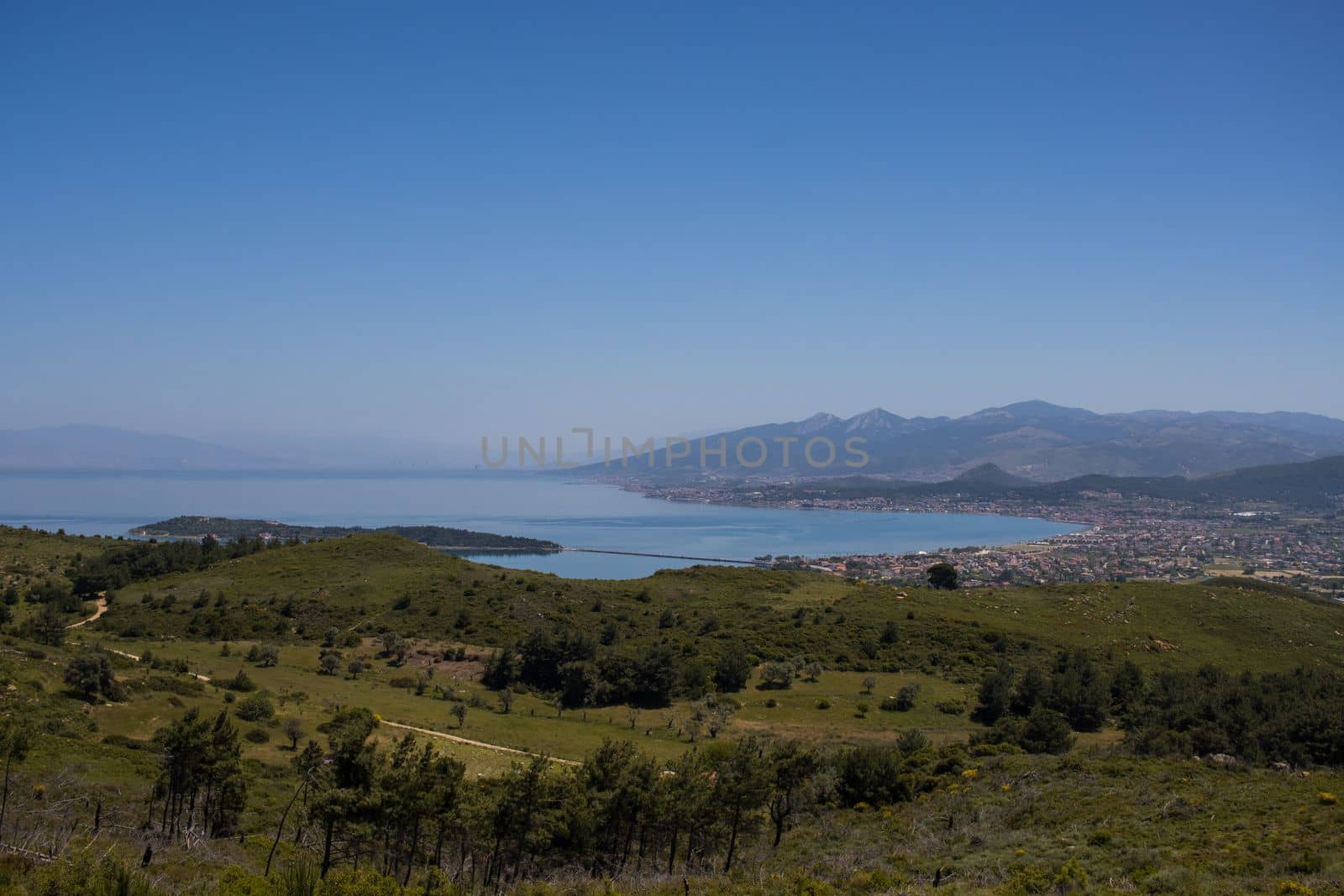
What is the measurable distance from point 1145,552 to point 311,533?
102642mm

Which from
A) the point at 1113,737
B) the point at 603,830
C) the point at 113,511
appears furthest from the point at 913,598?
the point at 113,511

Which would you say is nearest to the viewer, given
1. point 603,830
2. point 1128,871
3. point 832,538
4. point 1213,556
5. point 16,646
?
point 1128,871

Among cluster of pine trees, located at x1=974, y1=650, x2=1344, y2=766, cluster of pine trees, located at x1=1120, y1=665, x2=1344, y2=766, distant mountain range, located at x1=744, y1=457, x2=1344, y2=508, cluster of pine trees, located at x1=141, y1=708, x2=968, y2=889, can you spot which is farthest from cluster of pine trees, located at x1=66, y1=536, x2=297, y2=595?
distant mountain range, located at x1=744, y1=457, x2=1344, y2=508

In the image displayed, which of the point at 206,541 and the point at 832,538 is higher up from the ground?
the point at 206,541

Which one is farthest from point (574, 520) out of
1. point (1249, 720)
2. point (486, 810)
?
point (486, 810)

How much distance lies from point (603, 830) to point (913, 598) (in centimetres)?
3414

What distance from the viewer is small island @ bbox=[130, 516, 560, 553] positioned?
8806 cm

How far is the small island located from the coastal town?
33.2 m

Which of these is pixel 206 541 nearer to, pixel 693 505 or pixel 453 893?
pixel 453 893

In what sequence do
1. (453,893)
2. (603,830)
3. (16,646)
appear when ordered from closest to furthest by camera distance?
(453,893) < (603,830) < (16,646)

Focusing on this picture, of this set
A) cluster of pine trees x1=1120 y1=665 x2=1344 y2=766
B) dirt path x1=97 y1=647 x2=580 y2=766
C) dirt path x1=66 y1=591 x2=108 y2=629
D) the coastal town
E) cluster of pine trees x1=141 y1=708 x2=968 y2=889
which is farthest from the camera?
the coastal town

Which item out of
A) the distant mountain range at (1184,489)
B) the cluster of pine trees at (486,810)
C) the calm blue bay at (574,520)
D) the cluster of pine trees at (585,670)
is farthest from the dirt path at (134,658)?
the distant mountain range at (1184,489)

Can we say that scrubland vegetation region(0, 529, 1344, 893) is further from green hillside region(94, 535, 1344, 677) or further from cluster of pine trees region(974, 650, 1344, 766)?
green hillside region(94, 535, 1344, 677)

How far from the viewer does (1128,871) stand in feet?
32.8
